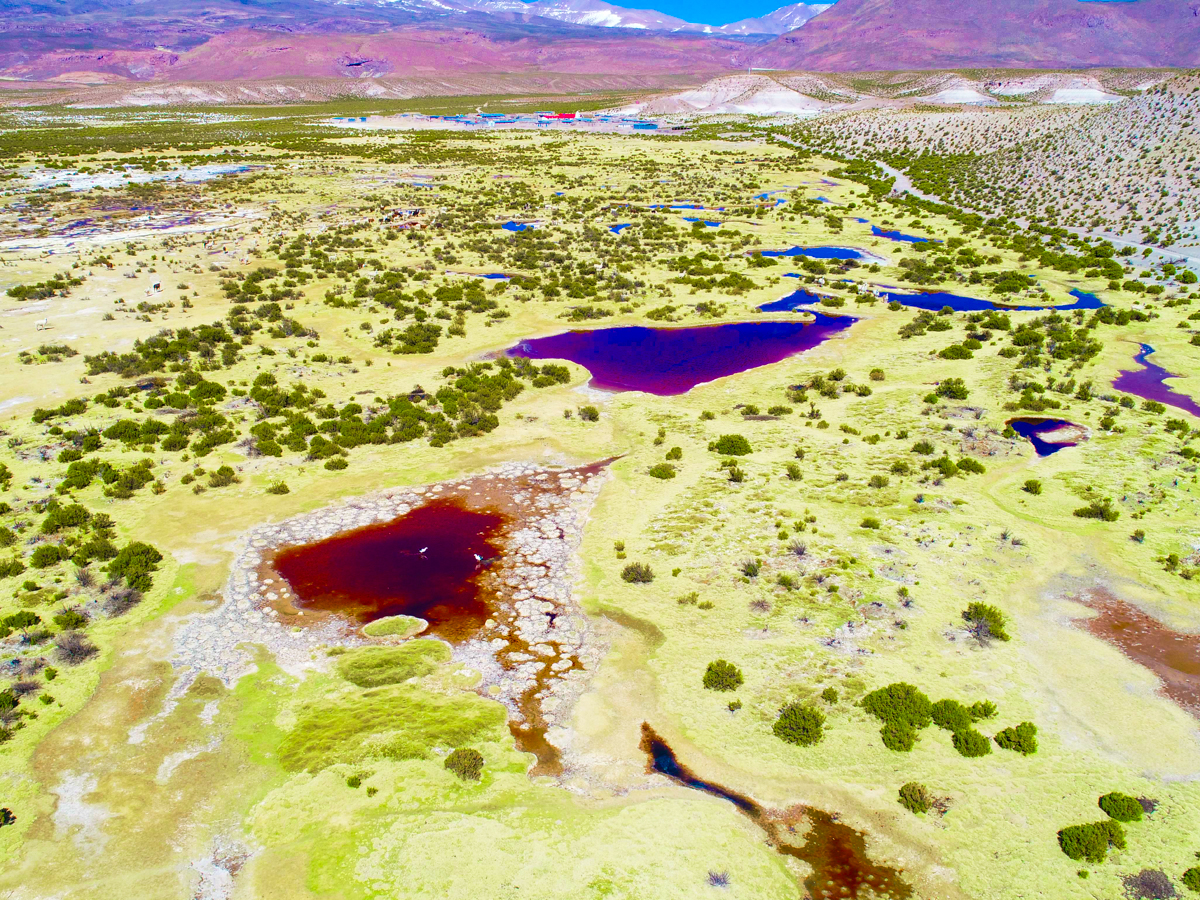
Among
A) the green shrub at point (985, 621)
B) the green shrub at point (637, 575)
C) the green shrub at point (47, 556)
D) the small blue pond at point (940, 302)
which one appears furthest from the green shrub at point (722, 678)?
the small blue pond at point (940, 302)

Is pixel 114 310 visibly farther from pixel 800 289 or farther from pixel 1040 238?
pixel 1040 238

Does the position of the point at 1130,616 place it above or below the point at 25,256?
below

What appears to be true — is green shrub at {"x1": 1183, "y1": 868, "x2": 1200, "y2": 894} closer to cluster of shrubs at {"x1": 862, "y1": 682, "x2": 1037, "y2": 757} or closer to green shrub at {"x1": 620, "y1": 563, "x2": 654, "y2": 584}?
cluster of shrubs at {"x1": 862, "y1": 682, "x2": 1037, "y2": 757}

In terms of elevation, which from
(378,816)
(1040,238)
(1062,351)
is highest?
(1040,238)

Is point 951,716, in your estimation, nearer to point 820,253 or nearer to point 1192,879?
point 1192,879

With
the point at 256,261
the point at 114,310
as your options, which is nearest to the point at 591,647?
the point at 114,310

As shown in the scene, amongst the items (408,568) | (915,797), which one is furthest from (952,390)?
(408,568)

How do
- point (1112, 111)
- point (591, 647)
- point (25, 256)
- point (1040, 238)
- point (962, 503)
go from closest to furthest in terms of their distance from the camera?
point (591, 647), point (962, 503), point (25, 256), point (1040, 238), point (1112, 111)
